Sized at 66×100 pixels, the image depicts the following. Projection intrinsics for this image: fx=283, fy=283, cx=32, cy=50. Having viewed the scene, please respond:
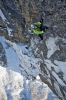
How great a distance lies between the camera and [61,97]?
2214cm

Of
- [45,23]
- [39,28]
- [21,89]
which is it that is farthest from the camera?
[21,89]

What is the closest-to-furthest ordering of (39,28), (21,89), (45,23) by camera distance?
(45,23)
(39,28)
(21,89)

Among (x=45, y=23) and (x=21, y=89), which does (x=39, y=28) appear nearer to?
(x=45, y=23)

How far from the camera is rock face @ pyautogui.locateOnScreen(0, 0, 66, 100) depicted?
17391 millimetres

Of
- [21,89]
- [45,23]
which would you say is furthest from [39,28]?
[21,89]

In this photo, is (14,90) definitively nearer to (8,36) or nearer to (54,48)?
(8,36)

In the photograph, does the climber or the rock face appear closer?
the rock face

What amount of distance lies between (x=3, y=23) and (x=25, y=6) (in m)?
4.63

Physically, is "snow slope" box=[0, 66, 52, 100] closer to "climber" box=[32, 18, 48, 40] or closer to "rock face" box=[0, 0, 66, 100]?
"rock face" box=[0, 0, 66, 100]

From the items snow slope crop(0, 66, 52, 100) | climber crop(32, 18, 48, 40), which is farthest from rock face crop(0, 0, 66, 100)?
snow slope crop(0, 66, 52, 100)

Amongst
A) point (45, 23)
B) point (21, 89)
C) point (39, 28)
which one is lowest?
point (21, 89)

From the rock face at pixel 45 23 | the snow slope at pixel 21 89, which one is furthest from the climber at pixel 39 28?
the snow slope at pixel 21 89

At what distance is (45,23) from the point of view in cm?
1798

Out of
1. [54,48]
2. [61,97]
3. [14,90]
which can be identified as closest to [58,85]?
[61,97]
